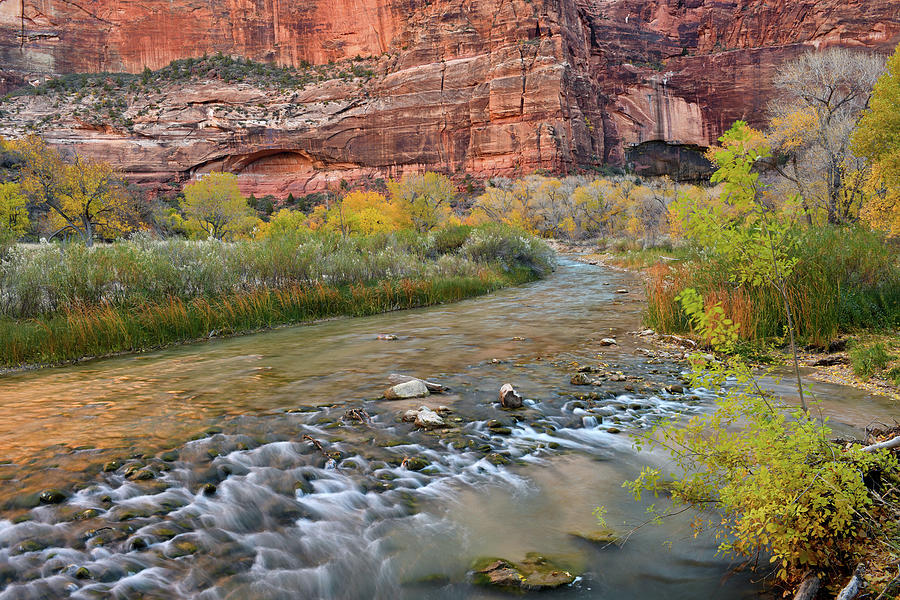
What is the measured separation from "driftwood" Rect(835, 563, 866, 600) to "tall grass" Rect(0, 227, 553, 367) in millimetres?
9797

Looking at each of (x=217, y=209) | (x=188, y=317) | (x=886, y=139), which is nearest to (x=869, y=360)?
(x=886, y=139)

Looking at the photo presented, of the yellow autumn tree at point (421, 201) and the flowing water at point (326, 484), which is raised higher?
the yellow autumn tree at point (421, 201)

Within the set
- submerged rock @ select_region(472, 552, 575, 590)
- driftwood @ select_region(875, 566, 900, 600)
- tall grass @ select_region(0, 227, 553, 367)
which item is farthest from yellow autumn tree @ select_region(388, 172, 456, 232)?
driftwood @ select_region(875, 566, 900, 600)

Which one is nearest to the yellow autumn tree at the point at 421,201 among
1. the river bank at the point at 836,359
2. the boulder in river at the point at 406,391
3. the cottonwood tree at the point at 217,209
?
the cottonwood tree at the point at 217,209

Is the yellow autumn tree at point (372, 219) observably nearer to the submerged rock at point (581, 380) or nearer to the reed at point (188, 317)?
the reed at point (188, 317)

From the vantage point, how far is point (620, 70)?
82250 mm

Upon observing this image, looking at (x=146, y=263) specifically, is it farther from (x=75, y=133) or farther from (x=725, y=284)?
(x=75, y=133)

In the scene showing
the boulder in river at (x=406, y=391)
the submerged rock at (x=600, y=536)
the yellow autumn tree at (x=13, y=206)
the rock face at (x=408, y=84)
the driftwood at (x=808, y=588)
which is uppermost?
the rock face at (x=408, y=84)

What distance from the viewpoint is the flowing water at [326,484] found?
2.78 metres

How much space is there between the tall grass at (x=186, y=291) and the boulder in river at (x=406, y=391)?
18.9ft

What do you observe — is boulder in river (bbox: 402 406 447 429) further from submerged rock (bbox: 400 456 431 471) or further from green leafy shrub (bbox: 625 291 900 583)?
green leafy shrub (bbox: 625 291 900 583)

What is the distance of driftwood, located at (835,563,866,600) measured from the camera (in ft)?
6.32

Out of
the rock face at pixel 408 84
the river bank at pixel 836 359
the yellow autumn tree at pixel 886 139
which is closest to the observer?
the river bank at pixel 836 359

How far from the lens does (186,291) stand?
10.5 metres
